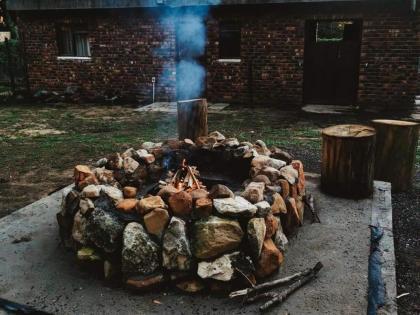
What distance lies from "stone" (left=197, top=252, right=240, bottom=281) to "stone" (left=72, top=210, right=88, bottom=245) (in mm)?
1018

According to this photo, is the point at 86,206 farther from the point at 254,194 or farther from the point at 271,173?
the point at 271,173

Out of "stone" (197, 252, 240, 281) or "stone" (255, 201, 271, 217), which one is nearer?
"stone" (197, 252, 240, 281)

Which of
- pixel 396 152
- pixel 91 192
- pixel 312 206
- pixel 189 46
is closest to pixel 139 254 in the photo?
pixel 91 192

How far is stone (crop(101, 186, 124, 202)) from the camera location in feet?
11.4

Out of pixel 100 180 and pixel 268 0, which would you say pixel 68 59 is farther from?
pixel 100 180

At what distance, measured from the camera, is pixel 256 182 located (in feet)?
12.8

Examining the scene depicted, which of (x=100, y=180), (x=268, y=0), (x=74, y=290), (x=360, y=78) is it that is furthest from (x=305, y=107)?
(x=74, y=290)

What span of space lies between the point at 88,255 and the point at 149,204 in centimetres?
65

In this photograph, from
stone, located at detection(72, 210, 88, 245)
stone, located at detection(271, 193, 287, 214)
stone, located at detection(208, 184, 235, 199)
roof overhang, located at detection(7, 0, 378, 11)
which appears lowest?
stone, located at detection(72, 210, 88, 245)

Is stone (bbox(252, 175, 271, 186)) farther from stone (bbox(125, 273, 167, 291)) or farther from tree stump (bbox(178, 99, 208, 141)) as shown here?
tree stump (bbox(178, 99, 208, 141))

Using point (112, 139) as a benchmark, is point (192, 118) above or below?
above

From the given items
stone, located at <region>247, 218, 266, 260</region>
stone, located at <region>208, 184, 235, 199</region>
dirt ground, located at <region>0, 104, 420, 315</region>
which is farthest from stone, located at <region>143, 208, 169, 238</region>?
dirt ground, located at <region>0, 104, 420, 315</region>

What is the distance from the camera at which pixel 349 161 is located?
15.3ft

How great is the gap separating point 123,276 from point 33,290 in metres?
0.67
